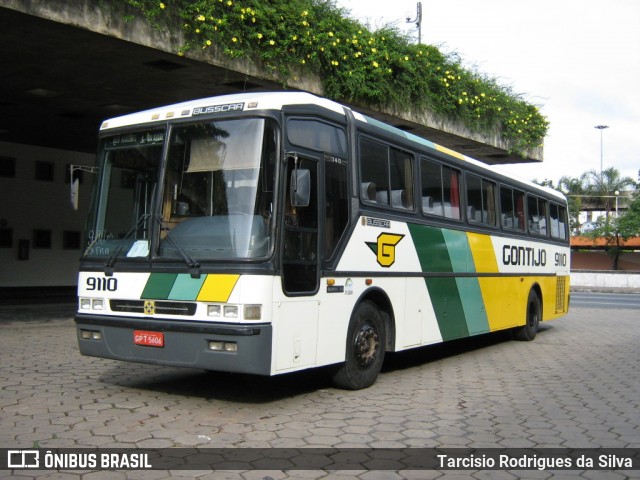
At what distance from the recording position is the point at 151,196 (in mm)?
7047

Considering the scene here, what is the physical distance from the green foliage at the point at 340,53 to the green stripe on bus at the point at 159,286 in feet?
18.6

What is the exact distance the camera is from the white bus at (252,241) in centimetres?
651

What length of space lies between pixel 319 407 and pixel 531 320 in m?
8.32

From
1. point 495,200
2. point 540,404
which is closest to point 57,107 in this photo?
point 495,200

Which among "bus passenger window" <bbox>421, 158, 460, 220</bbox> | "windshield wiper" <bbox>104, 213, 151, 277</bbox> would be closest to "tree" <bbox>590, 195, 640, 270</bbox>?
"bus passenger window" <bbox>421, 158, 460, 220</bbox>

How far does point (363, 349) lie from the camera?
8008mm

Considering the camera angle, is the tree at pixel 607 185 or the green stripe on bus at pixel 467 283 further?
the tree at pixel 607 185

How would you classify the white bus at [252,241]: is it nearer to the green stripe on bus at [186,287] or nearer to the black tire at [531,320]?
the green stripe on bus at [186,287]

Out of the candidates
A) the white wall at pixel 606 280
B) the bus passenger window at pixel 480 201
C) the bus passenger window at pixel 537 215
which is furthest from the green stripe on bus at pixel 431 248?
the white wall at pixel 606 280

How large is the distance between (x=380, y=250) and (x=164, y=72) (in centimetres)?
682

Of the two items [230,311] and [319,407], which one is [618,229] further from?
[230,311]

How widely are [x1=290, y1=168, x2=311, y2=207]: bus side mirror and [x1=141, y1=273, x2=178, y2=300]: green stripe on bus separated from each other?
138cm

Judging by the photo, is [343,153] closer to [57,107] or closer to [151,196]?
[151,196]

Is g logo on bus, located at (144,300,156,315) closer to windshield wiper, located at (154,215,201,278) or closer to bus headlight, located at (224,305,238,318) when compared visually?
windshield wiper, located at (154,215,201,278)
